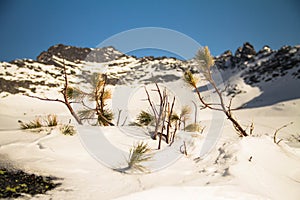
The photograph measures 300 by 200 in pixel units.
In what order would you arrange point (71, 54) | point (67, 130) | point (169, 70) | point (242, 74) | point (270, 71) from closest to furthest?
1. point (67, 130)
2. point (270, 71)
3. point (242, 74)
4. point (169, 70)
5. point (71, 54)

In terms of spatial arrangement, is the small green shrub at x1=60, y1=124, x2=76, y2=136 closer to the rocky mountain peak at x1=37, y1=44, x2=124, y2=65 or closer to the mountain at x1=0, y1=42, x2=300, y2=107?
the mountain at x1=0, y1=42, x2=300, y2=107

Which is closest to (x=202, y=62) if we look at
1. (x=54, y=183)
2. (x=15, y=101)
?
(x=54, y=183)

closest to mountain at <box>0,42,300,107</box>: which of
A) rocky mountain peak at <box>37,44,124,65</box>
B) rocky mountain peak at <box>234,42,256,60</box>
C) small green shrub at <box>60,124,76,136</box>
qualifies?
rocky mountain peak at <box>234,42,256,60</box>

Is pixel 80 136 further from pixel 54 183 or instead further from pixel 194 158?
pixel 194 158

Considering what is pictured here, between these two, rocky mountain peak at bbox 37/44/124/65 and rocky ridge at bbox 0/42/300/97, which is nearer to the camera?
rocky ridge at bbox 0/42/300/97

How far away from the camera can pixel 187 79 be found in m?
3.44

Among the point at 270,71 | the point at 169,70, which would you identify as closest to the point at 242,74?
the point at 270,71

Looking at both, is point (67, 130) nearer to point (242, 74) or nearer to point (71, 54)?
point (242, 74)

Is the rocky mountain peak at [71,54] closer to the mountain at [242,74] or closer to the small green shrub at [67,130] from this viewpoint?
the mountain at [242,74]

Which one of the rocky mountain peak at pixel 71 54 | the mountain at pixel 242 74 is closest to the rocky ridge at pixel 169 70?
the mountain at pixel 242 74

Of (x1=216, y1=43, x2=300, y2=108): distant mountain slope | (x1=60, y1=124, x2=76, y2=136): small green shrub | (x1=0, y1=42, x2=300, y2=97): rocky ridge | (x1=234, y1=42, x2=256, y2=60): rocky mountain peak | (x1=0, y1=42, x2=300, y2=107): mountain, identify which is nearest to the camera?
(x1=60, y1=124, x2=76, y2=136): small green shrub

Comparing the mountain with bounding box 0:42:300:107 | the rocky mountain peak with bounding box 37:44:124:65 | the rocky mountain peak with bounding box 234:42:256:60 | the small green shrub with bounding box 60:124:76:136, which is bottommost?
the small green shrub with bounding box 60:124:76:136

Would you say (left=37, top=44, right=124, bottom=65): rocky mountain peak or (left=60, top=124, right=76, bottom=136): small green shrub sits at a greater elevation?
(left=37, top=44, right=124, bottom=65): rocky mountain peak

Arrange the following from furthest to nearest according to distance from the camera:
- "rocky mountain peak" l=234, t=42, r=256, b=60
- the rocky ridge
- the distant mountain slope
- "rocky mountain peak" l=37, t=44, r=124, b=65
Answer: "rocky mountain peak" l=37, t=44, r=124, b=65 → "rocky mountain peak" l=234, t=42, r=256, b=60 → the rocky ridge → the distant mountain slope
